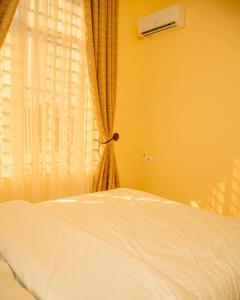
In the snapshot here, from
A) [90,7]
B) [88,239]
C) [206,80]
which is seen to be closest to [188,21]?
[206,80]

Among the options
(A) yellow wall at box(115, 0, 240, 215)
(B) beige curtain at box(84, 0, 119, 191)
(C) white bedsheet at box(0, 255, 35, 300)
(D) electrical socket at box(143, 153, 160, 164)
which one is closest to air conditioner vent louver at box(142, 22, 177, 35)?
(A) yellow wall at box(115, 0, 240, 215)

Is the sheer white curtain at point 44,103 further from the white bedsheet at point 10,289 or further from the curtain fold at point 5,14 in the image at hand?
the white bedsheet at point 10,289

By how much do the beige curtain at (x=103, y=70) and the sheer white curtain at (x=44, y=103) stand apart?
0.32 ft

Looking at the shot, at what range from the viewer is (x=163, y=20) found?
10.0 feet

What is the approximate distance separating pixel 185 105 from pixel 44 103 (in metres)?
1.59

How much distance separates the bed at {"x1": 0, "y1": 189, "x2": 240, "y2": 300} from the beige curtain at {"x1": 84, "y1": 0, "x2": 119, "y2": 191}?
131 cm

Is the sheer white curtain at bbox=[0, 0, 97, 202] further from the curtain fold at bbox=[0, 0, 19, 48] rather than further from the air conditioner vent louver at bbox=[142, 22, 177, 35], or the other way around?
the air conditioner vent louver at bbox=[142, 22, 177, 35]

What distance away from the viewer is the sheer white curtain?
2.43 metres

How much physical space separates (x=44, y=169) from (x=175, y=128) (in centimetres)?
160

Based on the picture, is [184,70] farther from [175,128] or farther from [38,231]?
[38,231]

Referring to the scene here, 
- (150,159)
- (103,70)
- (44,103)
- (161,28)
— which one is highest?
(161,28)

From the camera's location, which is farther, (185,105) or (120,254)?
(185,105)

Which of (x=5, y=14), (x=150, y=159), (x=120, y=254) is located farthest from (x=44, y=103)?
(x=120, y=254)

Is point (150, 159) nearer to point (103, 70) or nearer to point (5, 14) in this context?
point (103, 70)
